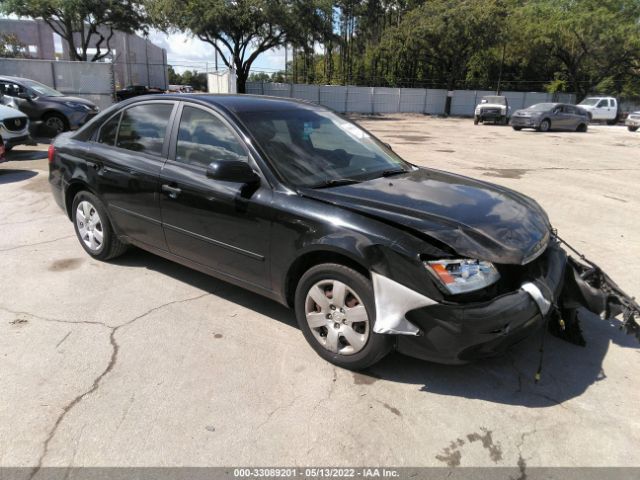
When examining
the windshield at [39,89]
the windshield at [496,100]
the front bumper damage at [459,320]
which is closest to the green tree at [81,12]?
the windshield at [39,89]

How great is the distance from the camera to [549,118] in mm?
24516

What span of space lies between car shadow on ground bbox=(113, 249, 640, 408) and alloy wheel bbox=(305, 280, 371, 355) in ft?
0.81

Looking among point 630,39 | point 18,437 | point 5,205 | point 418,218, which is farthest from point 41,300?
point 630,39

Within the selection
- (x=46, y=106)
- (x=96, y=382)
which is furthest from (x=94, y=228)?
(x=46, y=106)

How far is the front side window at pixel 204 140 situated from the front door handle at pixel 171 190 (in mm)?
233

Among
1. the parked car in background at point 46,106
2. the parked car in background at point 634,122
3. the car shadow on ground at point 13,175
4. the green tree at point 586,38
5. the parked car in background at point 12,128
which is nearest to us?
the car shadow on ground at point 13,175

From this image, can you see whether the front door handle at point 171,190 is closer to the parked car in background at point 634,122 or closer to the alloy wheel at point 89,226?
the alloy wheel at point 89,226

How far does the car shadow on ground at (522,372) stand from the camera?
2957mm

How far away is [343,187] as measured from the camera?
339 cm

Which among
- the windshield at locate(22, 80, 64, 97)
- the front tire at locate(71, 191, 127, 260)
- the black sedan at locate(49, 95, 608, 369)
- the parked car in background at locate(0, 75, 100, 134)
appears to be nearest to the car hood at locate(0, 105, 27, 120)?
the parked car in background at locate(0, 75, 100, 134)

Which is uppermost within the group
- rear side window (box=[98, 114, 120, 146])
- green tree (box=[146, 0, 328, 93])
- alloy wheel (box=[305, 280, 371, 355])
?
green tree (box=[146, 0, 328, 93])

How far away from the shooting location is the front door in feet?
11.2

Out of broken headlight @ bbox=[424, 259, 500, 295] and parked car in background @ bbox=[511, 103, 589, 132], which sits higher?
parked car in background @ bbox=[511, 103, 589, 132]

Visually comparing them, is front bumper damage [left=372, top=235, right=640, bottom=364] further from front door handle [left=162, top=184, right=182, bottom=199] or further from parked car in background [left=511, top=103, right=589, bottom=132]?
parked car in background [left=511, top=103, right=589, bottom=132]
